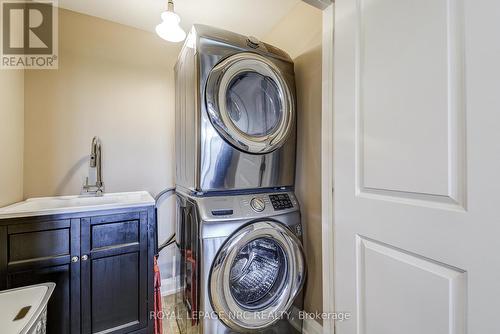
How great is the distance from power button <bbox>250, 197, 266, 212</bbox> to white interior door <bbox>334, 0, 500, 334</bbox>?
0.47 m

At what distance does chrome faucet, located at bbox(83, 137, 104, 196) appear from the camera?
5.54ft

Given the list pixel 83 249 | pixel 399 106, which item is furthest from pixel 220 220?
pixel 399 106

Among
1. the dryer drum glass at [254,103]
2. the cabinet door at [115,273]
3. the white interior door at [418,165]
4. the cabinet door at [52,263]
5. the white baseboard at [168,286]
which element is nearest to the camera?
the white interior door at [418,165]

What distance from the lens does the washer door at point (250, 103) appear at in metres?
1.30

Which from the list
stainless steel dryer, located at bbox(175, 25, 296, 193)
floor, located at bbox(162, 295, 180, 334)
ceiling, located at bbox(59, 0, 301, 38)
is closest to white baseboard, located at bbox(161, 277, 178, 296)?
floor, located at bbox(162, 295, 180, 334)

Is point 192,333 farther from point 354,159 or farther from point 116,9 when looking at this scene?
point 116,9

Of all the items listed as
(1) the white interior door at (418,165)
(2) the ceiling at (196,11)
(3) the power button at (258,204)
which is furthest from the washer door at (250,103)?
(2) the ceiling at (196,11)

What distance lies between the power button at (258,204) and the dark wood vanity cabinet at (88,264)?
0.67 m

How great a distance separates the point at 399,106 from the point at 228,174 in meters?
0.93

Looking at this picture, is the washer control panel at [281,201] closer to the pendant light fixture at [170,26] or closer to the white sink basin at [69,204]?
the white sink basin at [69,204]

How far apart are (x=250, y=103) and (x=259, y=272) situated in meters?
1.19

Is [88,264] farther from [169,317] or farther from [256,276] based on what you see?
[256,276]

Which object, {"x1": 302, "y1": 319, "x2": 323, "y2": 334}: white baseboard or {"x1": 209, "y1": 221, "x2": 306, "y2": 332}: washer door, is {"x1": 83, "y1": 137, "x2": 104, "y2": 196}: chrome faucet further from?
{"x1": 302, "y1": 319, "x2": 323, "y2": 334}: white baseboard

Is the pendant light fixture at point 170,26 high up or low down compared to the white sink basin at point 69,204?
up
